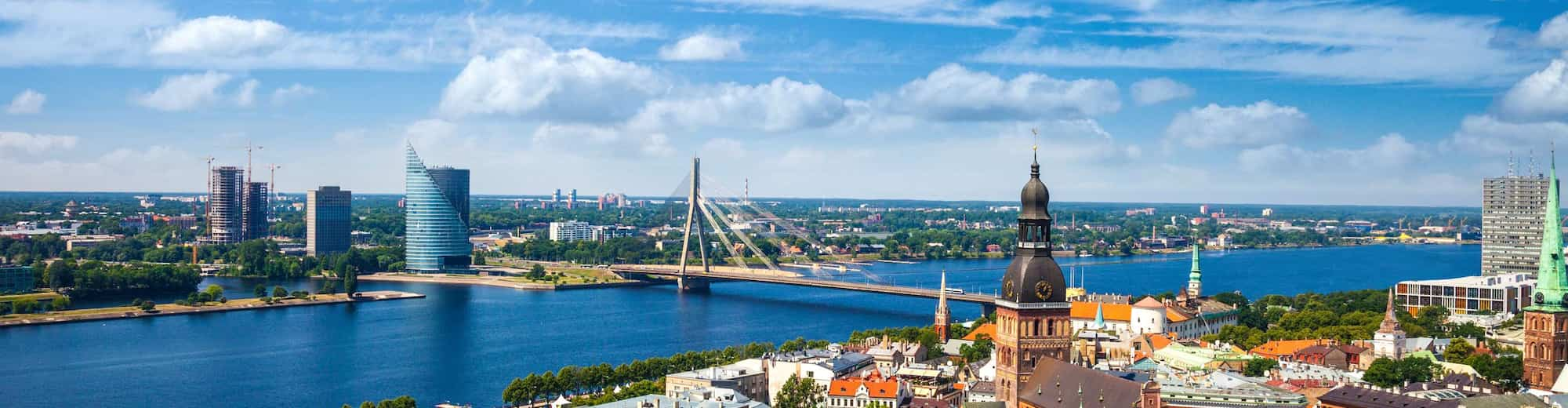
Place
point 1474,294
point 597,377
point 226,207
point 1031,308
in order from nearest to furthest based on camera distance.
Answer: point 1031,308, point 597,377, point 1474,294, point 226,207

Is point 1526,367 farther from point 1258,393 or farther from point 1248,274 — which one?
point 1248,274

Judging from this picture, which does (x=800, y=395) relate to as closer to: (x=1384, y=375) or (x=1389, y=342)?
(x=1384, y=375)

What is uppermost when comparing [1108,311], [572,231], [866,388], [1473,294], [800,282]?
[572,231]

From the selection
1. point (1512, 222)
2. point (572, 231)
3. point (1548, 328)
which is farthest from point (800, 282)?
point (572, 231)

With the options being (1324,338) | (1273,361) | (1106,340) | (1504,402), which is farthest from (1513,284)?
(1504,402)

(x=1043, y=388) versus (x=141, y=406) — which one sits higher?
(x=1043, y=388)
